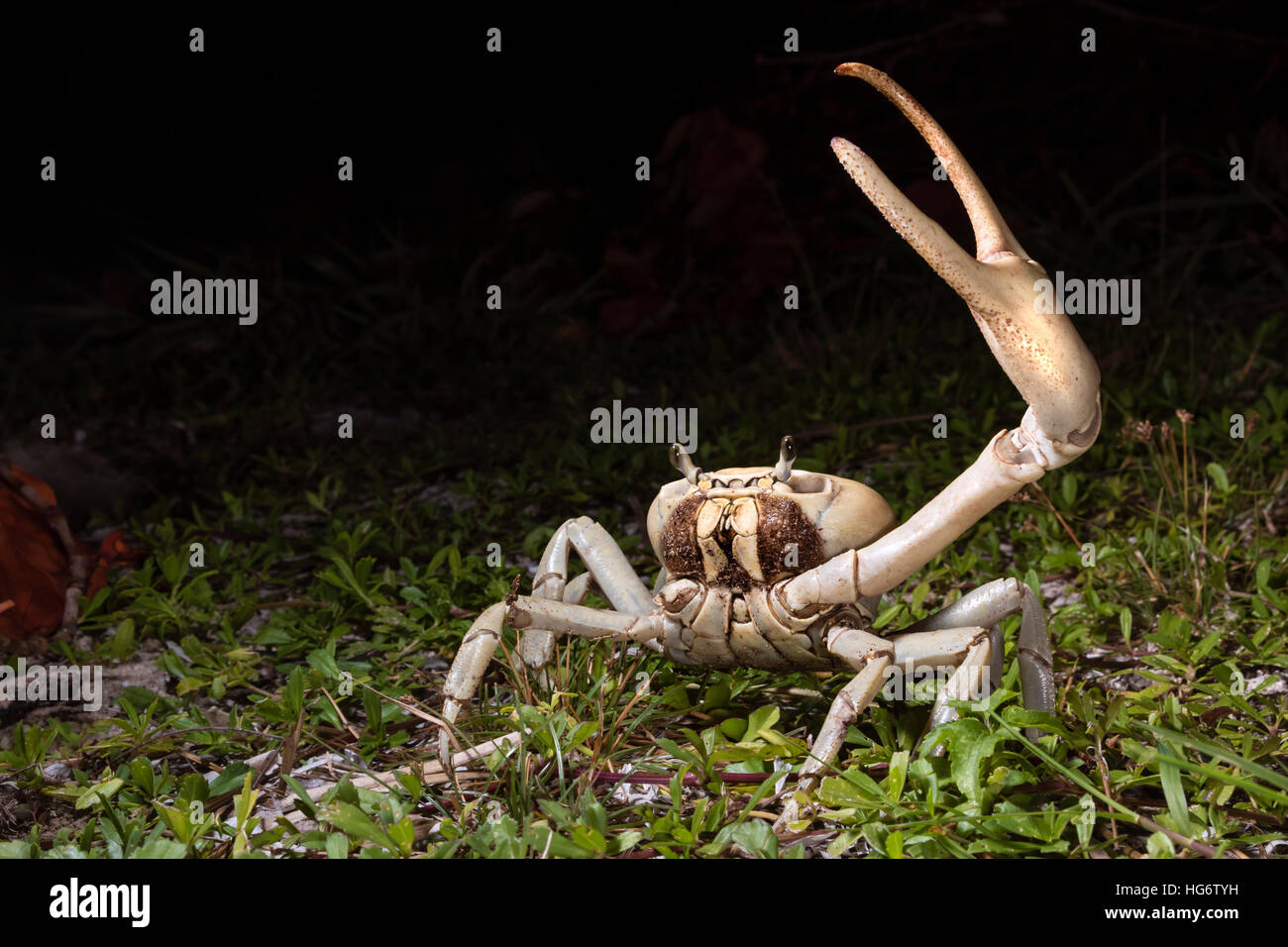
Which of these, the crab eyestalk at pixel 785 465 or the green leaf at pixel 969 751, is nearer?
the green leaf at pixel 969 751

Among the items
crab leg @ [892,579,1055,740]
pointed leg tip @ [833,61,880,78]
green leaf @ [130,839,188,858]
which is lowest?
green leaf @ [130,839,188,858]

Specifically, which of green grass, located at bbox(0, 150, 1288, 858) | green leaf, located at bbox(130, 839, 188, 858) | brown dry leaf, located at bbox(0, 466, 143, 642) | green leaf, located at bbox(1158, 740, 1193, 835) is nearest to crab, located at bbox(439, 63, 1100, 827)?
green grass, located at bbox(0, 150, 1288, 858)

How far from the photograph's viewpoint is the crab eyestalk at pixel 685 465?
2.24 meters

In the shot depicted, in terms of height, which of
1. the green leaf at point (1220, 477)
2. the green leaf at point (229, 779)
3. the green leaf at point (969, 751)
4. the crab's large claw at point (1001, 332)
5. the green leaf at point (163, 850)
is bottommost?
the green leaf at point (163, 850)

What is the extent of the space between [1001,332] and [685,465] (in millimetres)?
743

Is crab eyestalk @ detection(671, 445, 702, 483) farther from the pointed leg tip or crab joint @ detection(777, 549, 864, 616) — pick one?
the pointed leg tip

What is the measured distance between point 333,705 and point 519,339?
409cm

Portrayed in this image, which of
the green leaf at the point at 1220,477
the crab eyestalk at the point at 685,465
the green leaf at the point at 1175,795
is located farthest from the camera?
the green leaf at the point at 1220,477

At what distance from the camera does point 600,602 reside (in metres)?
2.93

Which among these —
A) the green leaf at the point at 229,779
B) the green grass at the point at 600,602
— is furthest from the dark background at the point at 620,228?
the green leaf at the point at 229,779

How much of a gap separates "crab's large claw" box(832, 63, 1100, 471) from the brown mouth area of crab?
1.49 feet

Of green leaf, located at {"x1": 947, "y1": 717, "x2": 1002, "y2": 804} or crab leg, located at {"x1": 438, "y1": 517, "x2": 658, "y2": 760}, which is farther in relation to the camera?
crab leg, located at {"x1": 438, "y1": 517, "x2": 658, "y2": 760}

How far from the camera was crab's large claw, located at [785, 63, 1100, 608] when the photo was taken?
168 centimetres

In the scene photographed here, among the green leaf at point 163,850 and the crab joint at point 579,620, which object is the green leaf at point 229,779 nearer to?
the green leaf at point 163,850
